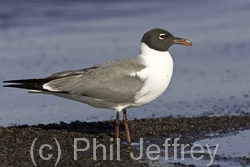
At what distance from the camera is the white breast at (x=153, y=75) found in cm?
841

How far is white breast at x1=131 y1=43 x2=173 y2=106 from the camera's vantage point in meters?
8.41

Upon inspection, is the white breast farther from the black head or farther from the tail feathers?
the tail feathers

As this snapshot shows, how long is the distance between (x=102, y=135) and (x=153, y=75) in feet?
3.74

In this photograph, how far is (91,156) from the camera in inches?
305

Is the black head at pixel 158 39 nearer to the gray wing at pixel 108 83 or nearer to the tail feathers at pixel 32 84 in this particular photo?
the gray wing at pixel 108 83

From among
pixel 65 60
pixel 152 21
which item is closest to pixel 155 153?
pixel 65 60

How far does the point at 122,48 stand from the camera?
14.0 meters

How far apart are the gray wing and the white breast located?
0.07 m

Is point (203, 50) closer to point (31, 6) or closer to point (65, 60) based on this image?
point (65, 60)

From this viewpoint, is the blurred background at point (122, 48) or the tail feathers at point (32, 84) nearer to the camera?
the tail feathers at point (32, 84)

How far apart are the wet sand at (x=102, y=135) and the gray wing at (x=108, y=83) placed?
61cm

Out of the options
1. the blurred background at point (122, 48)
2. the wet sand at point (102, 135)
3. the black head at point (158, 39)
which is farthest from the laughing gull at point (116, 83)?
the blurred background at point (122, 48)

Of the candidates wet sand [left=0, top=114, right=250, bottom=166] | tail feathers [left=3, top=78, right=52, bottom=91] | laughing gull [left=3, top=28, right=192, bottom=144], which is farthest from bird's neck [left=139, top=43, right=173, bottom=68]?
tail feathers [left=3, top=78, right=52, bottom=91]

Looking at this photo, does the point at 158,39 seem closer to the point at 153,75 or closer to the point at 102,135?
the point at 153,75
